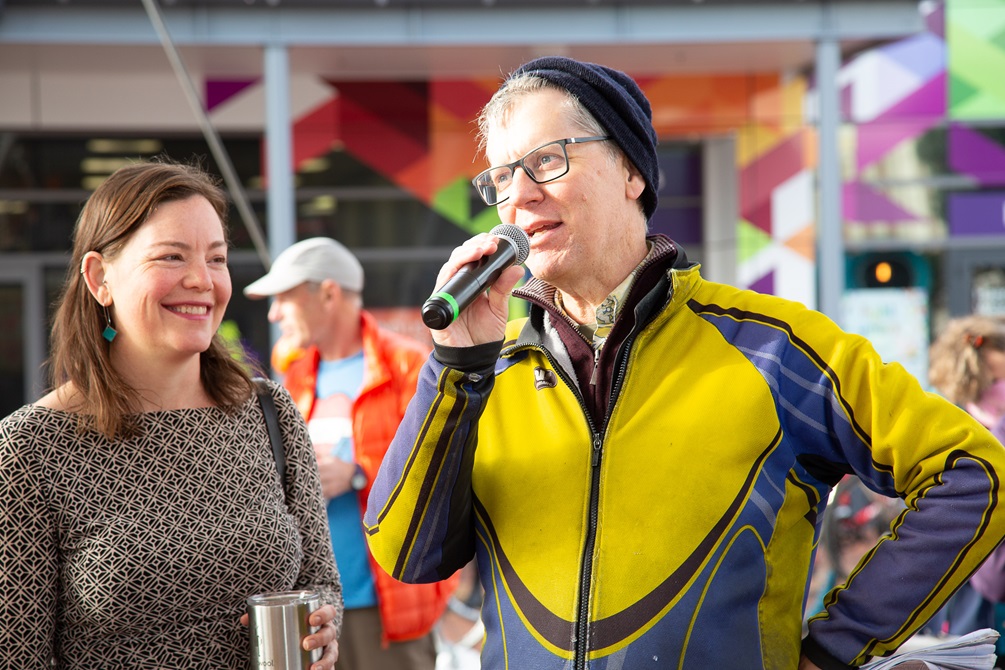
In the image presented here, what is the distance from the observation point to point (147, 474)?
7.09 feet

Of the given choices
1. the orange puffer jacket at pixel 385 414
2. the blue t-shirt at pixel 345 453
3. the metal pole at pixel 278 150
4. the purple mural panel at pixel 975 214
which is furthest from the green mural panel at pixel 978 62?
the blue t-shirt at pixel 345 453

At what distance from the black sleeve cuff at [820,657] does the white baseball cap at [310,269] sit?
2.92m

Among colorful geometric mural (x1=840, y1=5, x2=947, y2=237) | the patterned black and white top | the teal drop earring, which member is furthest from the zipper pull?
colorful geometric mural (x1=840, y1=5, x2=947, y2=237)

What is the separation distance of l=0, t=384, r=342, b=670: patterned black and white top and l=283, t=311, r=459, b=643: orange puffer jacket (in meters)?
1.65

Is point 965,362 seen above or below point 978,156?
below

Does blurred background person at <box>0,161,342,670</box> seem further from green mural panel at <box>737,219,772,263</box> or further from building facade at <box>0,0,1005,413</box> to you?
green mural panel at <box>737,219,772,263</box>

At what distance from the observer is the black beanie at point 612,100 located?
201cm

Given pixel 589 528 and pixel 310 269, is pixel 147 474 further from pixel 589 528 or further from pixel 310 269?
pixel 310 269

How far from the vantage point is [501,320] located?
184cm

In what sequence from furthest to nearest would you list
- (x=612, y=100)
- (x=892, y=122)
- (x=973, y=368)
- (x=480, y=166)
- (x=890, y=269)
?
(x=890, y=269) → (x=892, y=122) → (x=480, y=166) → (x=973, y=368) → (x=612, y=100)

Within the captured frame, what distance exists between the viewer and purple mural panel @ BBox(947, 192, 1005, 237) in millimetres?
10477

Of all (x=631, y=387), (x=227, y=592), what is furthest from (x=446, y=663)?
(x=631, y=387)

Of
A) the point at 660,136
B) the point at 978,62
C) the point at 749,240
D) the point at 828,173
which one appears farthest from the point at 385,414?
the point at 978,62

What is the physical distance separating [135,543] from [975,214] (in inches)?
401
